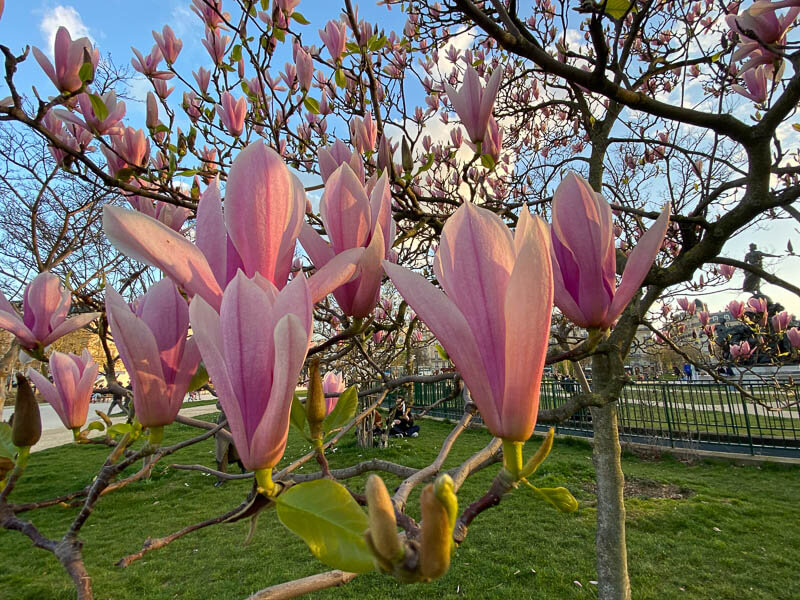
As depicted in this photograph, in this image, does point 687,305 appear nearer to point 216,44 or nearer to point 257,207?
point 216,44

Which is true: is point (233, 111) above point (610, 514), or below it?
above

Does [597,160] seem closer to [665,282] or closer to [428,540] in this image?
[665,282]

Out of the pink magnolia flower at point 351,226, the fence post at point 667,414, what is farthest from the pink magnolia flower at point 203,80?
the fence post at point 667,414

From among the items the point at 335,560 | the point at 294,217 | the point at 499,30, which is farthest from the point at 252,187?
the point at 499,30

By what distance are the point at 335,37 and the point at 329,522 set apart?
1970 millimetres

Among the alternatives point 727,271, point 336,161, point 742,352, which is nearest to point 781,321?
point 727,271

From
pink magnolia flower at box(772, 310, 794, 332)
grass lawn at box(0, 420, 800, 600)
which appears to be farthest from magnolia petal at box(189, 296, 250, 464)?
pink magnolia flower at box(772, 310, 794, 332)

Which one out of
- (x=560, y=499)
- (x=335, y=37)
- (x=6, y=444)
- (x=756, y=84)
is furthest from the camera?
(x=756, y=84)

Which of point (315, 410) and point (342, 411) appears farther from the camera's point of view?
point (342, 411)

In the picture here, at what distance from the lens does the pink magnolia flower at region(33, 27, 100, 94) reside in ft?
3.96

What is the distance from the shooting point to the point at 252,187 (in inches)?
17.0

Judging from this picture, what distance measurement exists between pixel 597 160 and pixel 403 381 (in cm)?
297

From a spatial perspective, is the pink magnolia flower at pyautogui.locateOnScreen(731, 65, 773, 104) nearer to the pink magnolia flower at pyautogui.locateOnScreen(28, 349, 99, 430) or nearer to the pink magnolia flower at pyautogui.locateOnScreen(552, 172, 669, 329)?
the pink magnolia flower at pyautogui.locateOnScreen(552, 172, 669, 329)

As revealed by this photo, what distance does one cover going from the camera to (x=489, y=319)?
397 millimetres
